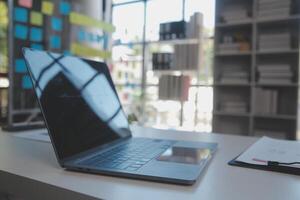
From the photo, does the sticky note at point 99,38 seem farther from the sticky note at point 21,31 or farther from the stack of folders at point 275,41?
the stack of folders at point 275,41

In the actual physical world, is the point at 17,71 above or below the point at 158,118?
above

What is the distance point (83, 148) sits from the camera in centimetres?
67

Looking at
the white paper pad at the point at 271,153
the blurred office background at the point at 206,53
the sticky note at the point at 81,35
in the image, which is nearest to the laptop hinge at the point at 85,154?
the white paper pad at the point at 271,153

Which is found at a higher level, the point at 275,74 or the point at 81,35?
the point at 81,35

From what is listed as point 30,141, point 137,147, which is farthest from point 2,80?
point 137,147

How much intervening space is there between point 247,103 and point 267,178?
2.87 m

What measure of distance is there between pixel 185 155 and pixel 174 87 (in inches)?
124

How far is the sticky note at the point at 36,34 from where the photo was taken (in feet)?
8.06

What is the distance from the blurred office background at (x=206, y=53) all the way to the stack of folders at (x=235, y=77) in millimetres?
11

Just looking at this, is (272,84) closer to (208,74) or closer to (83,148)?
(208,74)

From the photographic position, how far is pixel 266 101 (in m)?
3.03

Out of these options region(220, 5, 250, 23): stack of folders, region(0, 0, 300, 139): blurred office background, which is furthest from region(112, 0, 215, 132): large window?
region(220, 5, 250, 23): stack of folders

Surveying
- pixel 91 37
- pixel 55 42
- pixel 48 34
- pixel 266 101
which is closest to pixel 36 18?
pixel 48 34

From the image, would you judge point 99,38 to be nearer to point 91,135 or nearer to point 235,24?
point 235,24
